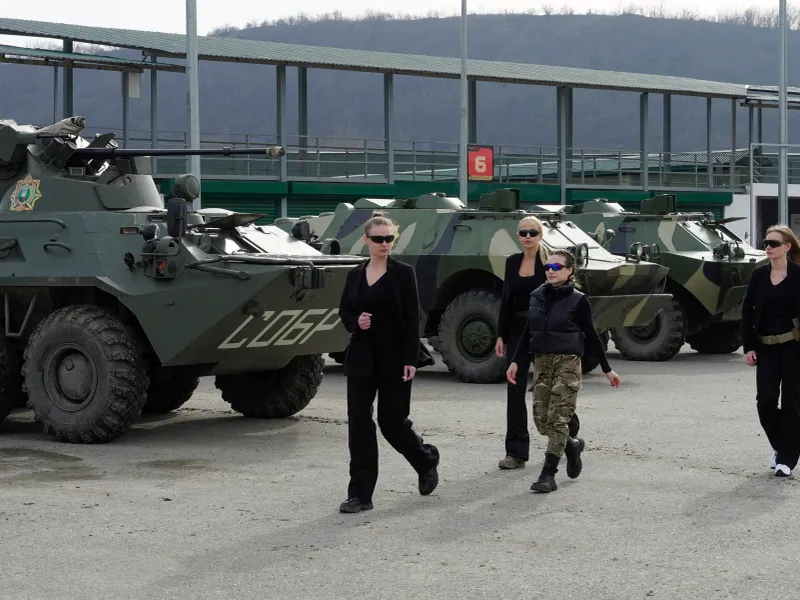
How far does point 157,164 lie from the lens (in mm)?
30281

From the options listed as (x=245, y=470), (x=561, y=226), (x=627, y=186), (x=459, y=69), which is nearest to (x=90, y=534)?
(x=245, y=470)

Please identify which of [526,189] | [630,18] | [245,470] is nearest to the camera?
[245,470]

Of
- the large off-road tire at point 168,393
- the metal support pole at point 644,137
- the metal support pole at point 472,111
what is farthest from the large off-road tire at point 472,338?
the metal support pole at point 644,137

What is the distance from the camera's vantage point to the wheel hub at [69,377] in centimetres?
1052

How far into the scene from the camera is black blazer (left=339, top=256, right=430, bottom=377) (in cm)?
792

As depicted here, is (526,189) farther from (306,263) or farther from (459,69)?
(306,263)

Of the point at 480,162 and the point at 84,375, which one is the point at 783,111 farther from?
the point at 84,375

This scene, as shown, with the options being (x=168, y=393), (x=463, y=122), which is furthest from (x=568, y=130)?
(x=168, y=393)

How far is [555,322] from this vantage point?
28.2 ft

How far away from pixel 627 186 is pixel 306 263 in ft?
88.9

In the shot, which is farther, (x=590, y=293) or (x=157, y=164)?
(x=157, y=164)

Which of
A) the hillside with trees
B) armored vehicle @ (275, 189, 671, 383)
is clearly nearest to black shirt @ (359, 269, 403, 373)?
armored vehicle @ (275, 189, 671, 383)

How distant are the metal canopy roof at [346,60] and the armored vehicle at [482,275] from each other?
37.5 feet

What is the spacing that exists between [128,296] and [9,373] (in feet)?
4.55
